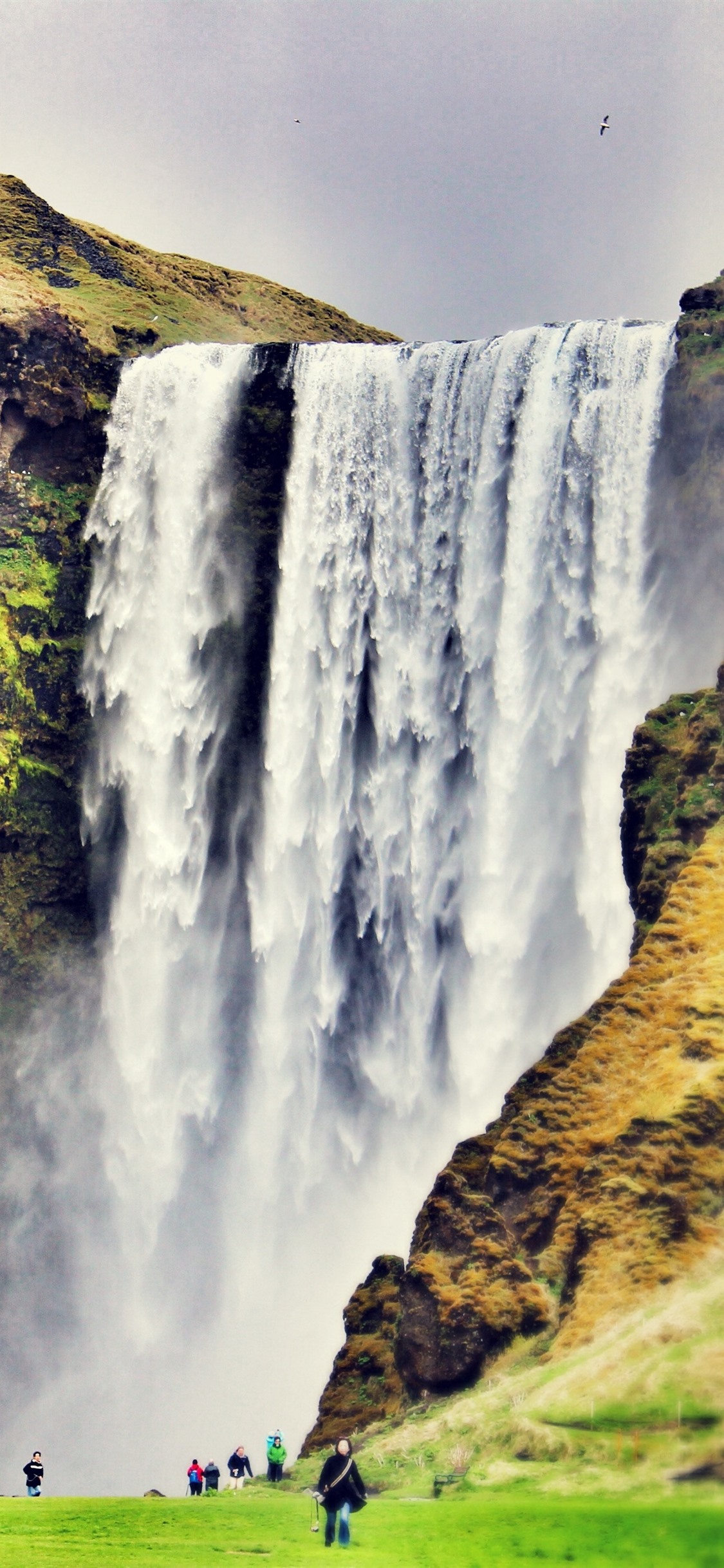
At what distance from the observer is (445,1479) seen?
15172 mm

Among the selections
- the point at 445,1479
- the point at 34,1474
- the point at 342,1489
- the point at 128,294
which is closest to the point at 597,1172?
the point at 445,1479

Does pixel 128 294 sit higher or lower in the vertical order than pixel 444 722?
higher

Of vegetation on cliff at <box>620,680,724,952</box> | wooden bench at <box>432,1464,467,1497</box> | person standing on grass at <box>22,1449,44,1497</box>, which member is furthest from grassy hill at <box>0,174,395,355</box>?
wooden bench at <box>432,1464,467,1497</box>

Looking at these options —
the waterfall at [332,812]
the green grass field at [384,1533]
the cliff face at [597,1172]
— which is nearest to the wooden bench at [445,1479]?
the green grass field at [384,1533]

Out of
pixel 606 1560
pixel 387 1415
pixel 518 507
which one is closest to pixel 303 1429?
pixel 387 1415

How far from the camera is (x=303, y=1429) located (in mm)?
26359

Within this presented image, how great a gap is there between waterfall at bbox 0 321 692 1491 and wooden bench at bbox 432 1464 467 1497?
39.7 ft

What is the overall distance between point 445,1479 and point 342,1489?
218 cm

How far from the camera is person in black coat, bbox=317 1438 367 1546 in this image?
525 inches

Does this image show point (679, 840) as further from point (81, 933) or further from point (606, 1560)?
point (81, 933)

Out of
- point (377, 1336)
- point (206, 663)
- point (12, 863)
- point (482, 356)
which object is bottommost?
point (377, 1336)

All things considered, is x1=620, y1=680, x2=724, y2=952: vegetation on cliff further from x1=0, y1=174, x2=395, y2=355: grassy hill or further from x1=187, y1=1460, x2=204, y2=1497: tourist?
x1=0, y1=174, x2=395, y2=355: grassy hill

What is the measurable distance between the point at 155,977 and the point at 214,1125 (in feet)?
11.7

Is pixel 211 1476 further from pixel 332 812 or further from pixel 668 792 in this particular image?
pixel 332 812
